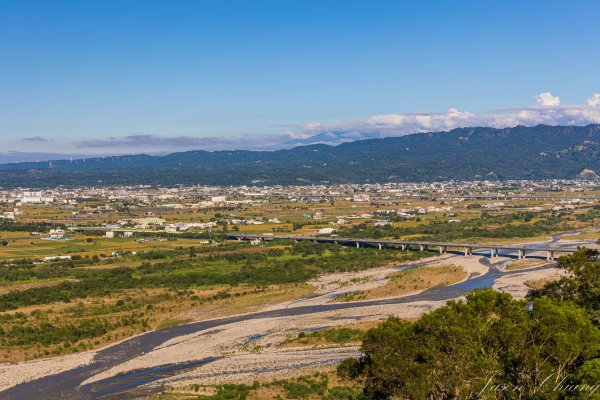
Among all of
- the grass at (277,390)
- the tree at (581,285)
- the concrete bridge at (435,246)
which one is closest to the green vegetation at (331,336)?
the grass at (277,390)

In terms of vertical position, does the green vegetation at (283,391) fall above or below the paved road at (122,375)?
above

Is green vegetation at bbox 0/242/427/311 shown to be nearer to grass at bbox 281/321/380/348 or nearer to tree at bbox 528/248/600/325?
grass at bbox 281/321/380/348

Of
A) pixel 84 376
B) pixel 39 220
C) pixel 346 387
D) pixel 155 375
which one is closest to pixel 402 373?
pixel 346 387

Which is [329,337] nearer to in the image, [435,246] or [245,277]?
[245,277]

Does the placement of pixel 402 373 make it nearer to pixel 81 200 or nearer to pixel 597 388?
pixel 597 388
